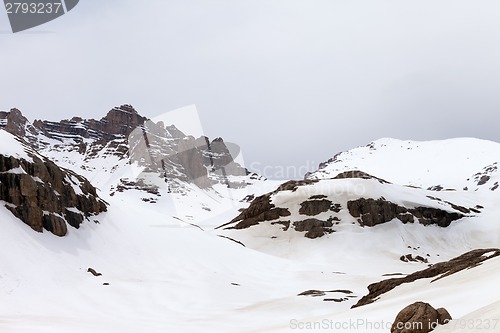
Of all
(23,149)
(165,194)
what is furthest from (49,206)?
(165,194)

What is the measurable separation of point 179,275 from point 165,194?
153m

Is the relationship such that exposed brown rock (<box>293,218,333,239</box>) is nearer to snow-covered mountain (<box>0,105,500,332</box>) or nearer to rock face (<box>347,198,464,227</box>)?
snow-covered mountain (<box>0,105,500,332</box>)

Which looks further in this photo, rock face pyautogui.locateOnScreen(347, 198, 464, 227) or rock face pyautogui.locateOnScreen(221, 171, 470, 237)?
rock face pyautogui.locateOnScreen(347, 198, 464, 227)

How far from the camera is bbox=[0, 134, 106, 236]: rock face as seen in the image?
115 ft

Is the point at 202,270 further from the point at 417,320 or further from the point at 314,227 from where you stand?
the point at 314,227

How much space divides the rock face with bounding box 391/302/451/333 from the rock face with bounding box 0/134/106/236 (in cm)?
3333

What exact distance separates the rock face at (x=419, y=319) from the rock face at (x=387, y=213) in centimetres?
7441

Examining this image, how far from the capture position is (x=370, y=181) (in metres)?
92.5

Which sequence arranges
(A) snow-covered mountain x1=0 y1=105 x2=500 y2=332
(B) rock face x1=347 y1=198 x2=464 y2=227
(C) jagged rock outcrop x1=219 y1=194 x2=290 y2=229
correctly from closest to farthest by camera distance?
1. (A) snow-covered mountain x1=0 y1=105 x2=500 y2=332
2. (B) rock face x1=347 y1=198 x2=464 y2=227
3. (C) jagged rock outcrop x1=219 y1=194 x2=290 y2=229

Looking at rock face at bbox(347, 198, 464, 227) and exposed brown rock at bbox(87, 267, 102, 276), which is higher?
rock face at bbox(347, 198, 464, 227)

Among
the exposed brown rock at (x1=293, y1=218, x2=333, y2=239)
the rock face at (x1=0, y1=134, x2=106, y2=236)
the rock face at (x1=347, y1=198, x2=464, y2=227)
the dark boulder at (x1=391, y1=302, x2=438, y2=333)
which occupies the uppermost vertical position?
the rock face at (x1=347, y1=198, x2=464, y2=227)

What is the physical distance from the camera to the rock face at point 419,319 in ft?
31.4

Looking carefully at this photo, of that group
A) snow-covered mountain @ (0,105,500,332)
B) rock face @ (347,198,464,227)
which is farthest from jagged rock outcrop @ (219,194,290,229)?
rock face @ (347,198,464,227)

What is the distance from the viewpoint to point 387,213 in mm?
83812
